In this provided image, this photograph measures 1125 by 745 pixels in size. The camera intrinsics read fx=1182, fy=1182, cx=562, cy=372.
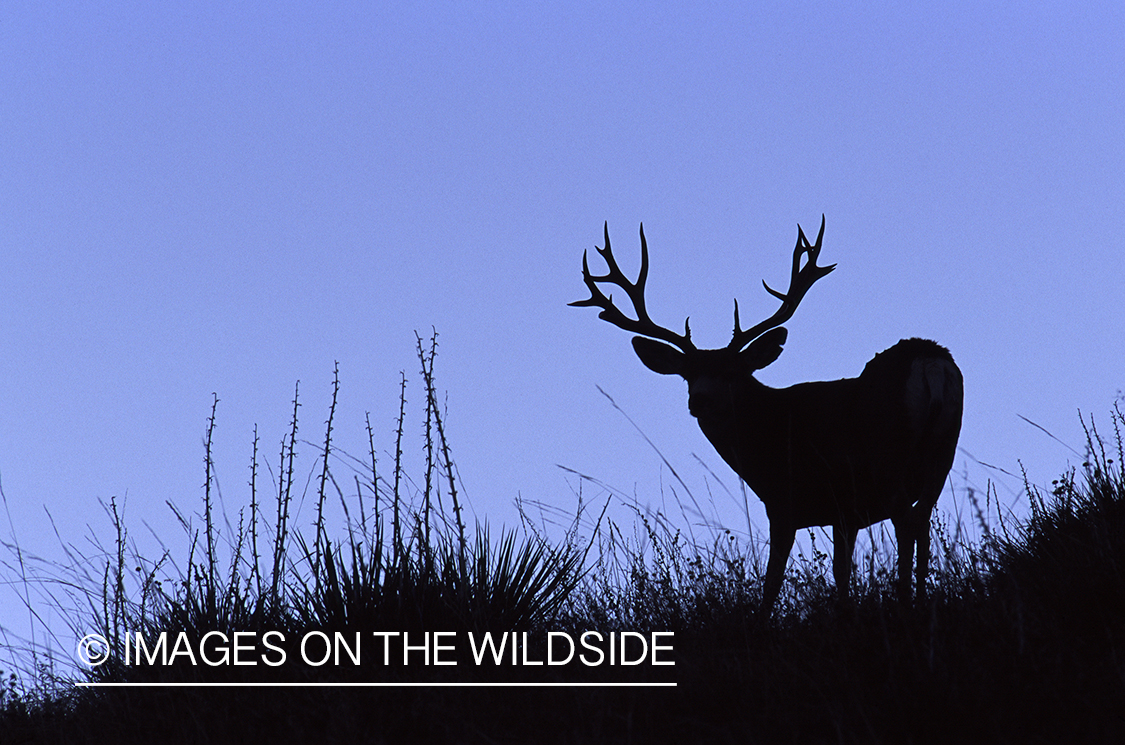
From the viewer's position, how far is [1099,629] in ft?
14.3

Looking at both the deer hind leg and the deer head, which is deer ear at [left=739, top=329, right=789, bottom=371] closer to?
the deer head

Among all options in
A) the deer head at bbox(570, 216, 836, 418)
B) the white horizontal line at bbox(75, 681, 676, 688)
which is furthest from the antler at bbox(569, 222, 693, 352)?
the white horizontal line at bbox(75, 681, 676, 688)

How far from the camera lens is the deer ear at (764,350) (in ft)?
24.2

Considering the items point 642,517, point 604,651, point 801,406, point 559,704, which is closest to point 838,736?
point 559,704

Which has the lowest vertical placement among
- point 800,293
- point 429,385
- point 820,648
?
point 820,648

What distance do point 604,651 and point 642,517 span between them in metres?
1.16

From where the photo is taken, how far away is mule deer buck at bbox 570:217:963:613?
6.36m

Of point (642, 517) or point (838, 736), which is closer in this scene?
point (838, 736)

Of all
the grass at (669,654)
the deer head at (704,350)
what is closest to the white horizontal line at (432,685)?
the grass at (669,654)

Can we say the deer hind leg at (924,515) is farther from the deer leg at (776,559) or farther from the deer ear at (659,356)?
the deer ear at (659,356)

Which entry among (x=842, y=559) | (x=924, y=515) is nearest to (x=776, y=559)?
(x=842, y=559)

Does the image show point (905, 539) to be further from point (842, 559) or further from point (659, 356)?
point (659, 356)

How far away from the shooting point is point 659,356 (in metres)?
7.55

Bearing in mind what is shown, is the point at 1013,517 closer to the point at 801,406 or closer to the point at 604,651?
the point at 801,406
